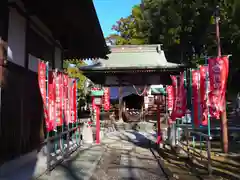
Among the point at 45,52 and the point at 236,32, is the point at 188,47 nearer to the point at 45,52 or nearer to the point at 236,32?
the point at 236,32

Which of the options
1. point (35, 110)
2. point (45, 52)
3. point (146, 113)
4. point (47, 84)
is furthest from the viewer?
point (146, 113)

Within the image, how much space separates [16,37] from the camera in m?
6.09

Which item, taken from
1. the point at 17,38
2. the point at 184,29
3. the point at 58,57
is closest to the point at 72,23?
the point at 17,38

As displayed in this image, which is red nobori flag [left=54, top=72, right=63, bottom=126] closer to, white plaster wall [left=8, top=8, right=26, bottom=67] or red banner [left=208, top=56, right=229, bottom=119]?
white plaster wall [left=8, top=8, right=26, bottom=67]

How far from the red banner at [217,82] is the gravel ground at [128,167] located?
2218 mm

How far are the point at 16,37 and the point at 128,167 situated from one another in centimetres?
465

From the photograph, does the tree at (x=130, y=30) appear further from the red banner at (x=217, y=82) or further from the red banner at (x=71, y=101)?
the red banner at (x=217, y=82)

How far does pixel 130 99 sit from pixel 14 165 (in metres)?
23.6

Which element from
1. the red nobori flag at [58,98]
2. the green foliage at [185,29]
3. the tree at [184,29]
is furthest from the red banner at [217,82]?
the tree at [184,29]

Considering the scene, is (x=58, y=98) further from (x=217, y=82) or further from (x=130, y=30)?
(x=130, y=30)

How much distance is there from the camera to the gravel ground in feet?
21.2

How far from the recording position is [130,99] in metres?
29.1

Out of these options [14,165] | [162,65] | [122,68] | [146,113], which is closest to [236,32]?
[162,65]

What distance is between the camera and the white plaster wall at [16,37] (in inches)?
227
